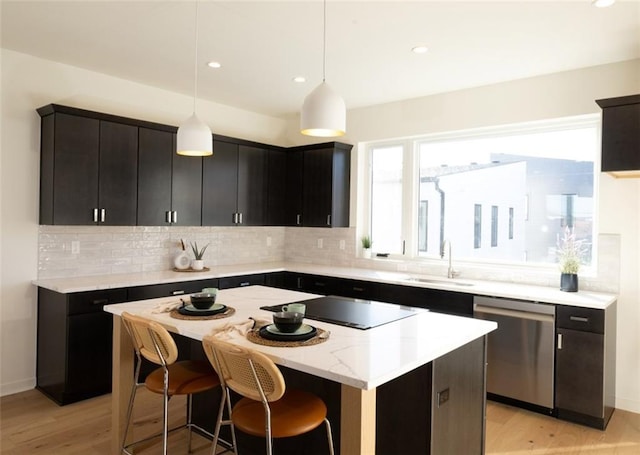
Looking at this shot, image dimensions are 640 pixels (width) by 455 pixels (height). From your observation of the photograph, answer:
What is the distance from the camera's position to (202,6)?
2.86 metres

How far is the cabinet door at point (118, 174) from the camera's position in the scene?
3.89 m

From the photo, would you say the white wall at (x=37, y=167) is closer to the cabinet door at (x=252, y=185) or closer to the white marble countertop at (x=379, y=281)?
the white marble countertop at (x=379, y=281)

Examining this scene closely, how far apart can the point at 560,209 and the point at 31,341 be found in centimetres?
459

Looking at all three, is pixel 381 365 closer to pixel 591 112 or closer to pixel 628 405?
pixel 628 405

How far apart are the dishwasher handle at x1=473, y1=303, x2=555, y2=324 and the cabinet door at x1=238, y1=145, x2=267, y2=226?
2621 millimetres

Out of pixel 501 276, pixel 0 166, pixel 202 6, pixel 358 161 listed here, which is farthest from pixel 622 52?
pixel 0 166

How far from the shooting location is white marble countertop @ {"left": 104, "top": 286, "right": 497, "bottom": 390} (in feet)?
5.43

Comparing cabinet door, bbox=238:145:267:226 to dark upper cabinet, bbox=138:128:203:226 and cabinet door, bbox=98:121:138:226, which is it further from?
cabinet door, bbox=98:121:138:226

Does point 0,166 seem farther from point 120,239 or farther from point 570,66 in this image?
point 570,66

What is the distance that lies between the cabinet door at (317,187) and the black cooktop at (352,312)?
2.27m

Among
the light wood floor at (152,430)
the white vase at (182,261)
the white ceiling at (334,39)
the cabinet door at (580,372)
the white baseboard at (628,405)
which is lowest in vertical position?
the light wood floor at (152,430)

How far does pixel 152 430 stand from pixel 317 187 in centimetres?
303

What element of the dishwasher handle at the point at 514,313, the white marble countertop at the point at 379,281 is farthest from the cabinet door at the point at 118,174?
the dishwasher handle at the point at 514,313

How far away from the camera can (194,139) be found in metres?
2.71
